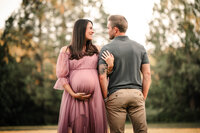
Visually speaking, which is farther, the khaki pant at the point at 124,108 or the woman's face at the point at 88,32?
the woman's face at the point at 88,32

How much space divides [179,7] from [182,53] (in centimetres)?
303

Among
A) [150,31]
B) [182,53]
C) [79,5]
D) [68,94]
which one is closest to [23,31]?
[79,5]

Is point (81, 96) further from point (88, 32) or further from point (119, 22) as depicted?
point (119, 22)

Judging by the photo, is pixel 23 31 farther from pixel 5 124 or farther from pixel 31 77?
pixel 5 124

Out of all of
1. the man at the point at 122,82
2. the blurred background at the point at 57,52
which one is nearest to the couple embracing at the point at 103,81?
the man at the point at 122,82

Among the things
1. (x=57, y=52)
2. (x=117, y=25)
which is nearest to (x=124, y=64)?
(x=117, y=25)

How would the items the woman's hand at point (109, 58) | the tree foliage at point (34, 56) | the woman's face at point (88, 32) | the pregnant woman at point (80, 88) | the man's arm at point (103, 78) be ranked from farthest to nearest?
the tree foliage at point (34, 56)
the woman's face at point (88, 32)
the pregnant woman at point (80, 88)
the man's arm at point (103, 78)
the woman's hand at point (109, 58)

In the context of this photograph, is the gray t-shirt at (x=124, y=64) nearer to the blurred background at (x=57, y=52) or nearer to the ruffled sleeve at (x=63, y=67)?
the ruffled sleeve at (x=63, y=67)

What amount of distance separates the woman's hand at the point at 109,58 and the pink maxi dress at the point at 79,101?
0.83 ft

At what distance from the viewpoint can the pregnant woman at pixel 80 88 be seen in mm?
3438

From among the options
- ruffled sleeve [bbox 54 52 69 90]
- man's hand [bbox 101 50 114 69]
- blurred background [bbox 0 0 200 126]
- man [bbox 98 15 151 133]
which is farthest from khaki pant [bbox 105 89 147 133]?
blurred background [bbox 0 0 200 126]

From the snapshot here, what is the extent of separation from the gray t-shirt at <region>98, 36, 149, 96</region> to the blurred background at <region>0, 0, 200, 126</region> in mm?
13454

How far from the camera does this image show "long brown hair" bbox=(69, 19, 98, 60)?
11.4 feet

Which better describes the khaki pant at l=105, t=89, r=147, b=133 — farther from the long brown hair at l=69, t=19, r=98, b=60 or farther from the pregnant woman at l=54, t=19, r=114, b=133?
the long brown hair at l=69, t=19, r=98, b=60
